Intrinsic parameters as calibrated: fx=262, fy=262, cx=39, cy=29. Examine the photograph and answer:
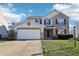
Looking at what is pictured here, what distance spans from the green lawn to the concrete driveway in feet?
0.87

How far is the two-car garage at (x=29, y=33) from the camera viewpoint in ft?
39.7

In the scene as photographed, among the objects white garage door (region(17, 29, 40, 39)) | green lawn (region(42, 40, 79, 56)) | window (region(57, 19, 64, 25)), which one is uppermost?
window (region(57, 19, 64, 25))

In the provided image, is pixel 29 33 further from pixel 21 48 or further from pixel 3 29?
pixel 21 48

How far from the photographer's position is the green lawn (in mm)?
10008

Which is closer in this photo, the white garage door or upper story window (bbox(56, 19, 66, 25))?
upper story window (bbox(56, 19, 66, 25))

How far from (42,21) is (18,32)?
1247 millimetres

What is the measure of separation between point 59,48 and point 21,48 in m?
1.58

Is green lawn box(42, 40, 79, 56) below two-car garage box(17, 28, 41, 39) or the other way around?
below

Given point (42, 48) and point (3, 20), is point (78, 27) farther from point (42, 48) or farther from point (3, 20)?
point (3, 20)

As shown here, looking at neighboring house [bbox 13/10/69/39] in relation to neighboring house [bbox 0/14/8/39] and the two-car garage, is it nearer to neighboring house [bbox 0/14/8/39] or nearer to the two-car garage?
the two-car garage

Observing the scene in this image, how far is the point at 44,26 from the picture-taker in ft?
39.7

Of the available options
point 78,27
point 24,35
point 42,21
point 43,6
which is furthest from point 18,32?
point 78,27

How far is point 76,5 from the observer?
1086 cm

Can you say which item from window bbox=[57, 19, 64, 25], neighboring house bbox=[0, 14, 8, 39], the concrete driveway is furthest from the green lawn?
neighboring house bbox=[0, 14, 8, 39]
